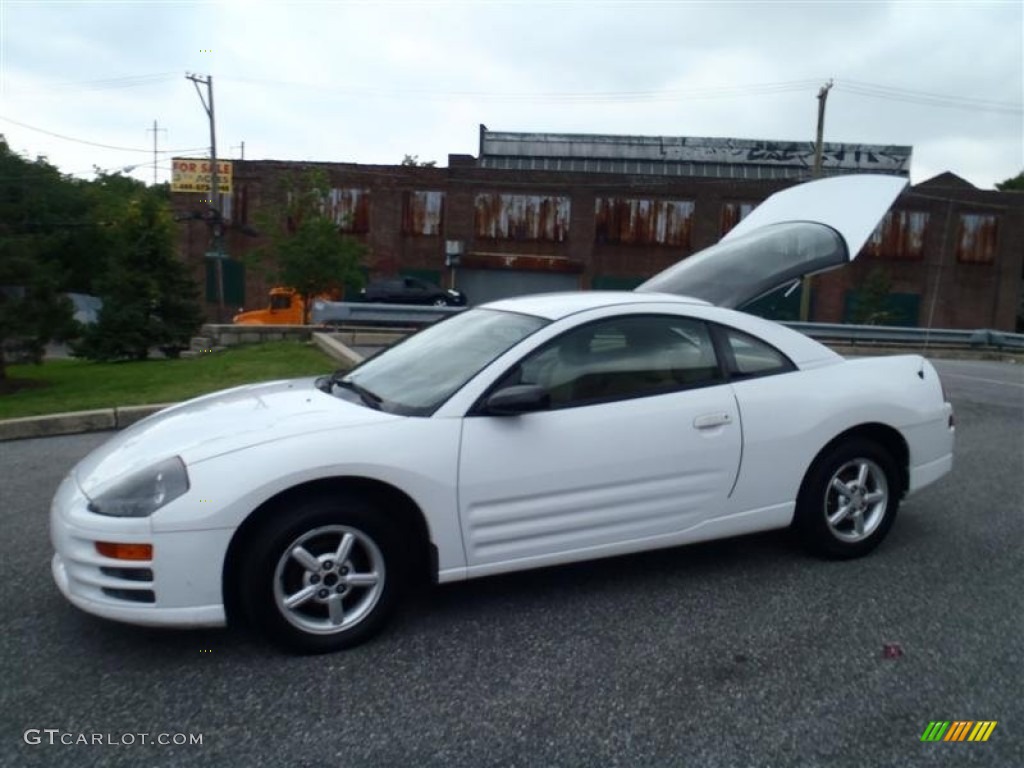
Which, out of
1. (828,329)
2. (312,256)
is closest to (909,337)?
(828,329)

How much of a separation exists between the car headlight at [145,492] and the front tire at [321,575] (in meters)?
0.36

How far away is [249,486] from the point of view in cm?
314

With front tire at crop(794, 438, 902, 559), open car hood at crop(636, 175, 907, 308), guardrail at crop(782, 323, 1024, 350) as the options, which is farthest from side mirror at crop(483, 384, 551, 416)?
guardrail at crop(782, 323, 1024, 350)

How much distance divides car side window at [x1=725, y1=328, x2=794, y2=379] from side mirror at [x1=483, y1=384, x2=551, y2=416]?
1.19 m

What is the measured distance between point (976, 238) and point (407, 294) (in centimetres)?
2664

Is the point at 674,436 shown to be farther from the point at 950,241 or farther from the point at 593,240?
the point at 950,241

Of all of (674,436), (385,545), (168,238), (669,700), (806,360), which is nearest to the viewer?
(669,700)

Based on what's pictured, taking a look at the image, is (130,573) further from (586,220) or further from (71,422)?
(586,220)

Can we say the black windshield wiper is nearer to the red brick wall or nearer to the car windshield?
the car windshield

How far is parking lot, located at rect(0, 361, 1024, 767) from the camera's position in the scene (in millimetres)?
2691

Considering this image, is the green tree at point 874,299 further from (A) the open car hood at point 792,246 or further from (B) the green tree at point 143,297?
(A) the open car hood at point 792,246

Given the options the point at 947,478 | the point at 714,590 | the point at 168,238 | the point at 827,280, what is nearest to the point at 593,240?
the point at 827,280

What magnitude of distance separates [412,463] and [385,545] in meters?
0.35

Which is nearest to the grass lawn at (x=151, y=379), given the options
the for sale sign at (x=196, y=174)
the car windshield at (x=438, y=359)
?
the car windshield at (x=438, y=359)
